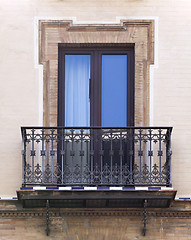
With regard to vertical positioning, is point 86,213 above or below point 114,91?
below

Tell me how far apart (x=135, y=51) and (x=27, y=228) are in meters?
3.64

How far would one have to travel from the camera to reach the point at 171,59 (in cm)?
1390

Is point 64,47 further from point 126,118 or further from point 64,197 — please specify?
point 64,197

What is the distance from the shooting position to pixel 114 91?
14.1 meters

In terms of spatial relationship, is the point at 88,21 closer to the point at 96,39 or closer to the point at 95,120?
the point at 96,39

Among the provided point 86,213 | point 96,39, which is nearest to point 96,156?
point 86,213

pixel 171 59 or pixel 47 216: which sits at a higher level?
pixel 171 59

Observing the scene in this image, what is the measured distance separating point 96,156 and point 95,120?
2.17 feet

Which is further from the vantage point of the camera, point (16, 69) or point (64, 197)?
point (16, 69)

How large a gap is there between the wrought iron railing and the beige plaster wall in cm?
28

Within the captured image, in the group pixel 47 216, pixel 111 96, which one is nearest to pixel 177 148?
pixel 111 96

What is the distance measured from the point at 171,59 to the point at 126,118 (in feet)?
4.29

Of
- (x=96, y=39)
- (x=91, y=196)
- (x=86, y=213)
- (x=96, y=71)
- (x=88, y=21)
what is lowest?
(x=86, y=213)

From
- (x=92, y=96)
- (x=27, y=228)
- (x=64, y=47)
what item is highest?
(x=64, y=47)
